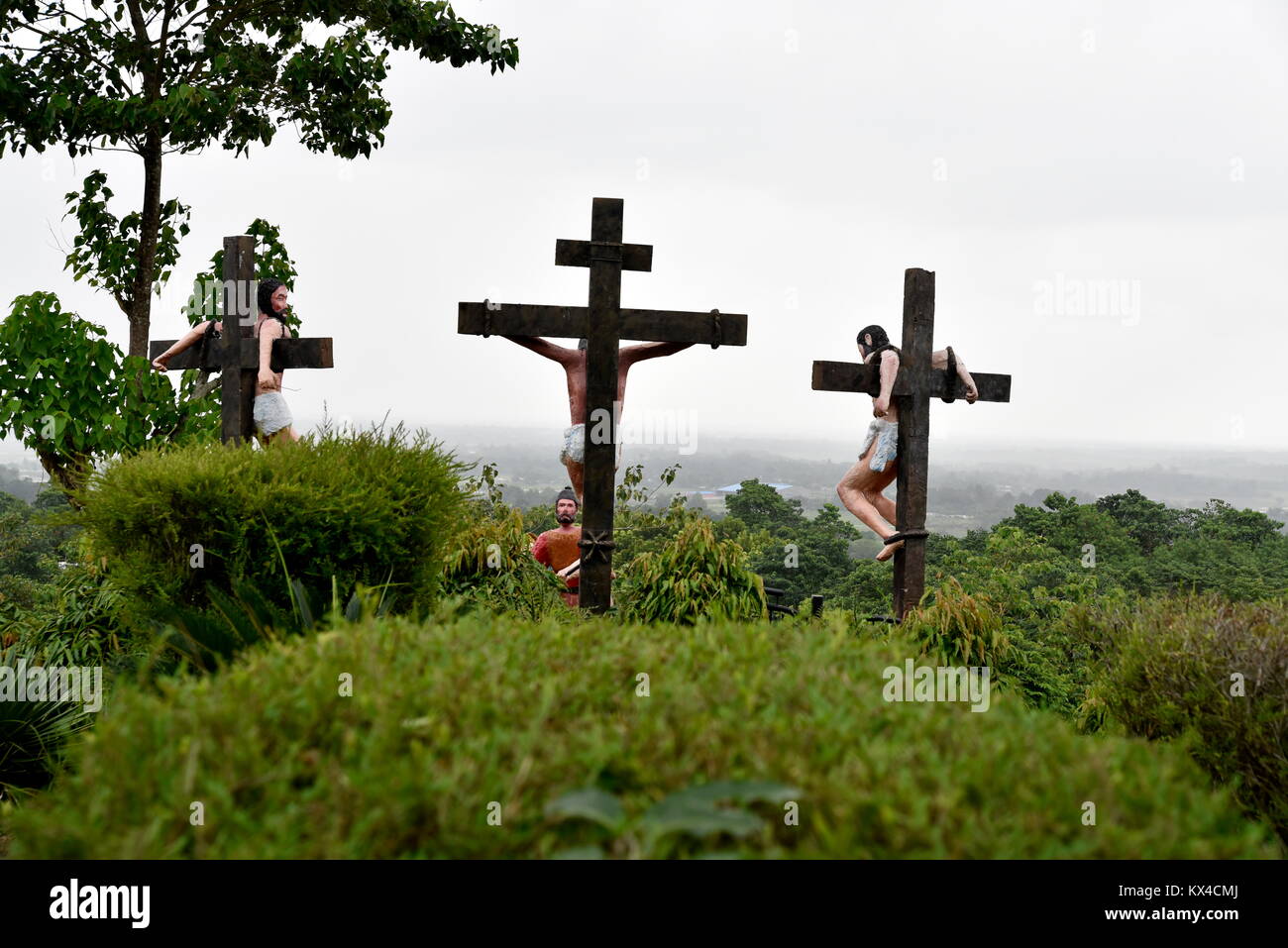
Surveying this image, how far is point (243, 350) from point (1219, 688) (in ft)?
26.2

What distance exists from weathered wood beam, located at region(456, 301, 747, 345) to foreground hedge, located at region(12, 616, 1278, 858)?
5691 mm

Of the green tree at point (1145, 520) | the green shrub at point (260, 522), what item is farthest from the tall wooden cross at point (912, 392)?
the green tree at point (1145, 520)

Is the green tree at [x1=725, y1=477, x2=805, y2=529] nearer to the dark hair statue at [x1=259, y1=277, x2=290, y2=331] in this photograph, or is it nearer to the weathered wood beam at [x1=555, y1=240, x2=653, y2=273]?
the dark hair statue at [x1=259, y1=277, x2=290, y2=331]

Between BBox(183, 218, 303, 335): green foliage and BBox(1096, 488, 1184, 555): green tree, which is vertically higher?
BBox(183, 218, 303, 335): green foliage

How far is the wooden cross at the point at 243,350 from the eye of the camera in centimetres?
1004

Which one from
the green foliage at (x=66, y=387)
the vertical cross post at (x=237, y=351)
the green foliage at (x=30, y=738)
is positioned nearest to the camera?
the green foliage at (x=30, y=738)

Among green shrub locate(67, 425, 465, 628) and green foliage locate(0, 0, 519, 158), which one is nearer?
green shrub locate(67, 425, 465, 628)

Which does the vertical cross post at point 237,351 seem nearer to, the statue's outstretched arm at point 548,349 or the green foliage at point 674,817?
the statue's outstretched arm at point 548,349

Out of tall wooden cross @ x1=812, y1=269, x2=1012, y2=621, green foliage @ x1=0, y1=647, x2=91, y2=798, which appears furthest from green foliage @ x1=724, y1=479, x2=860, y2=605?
green foliage @ x1=0, y1=647, x2=91, y2=798

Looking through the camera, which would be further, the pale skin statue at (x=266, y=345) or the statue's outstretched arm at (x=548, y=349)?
the pale skin statue at (x=266, y=345)

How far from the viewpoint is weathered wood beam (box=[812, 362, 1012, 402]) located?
9008mm

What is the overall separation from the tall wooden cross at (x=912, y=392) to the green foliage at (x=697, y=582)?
144 cm
